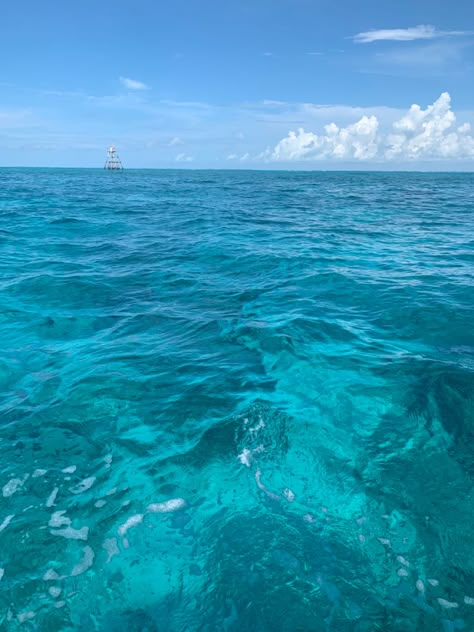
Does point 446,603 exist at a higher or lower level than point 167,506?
lower

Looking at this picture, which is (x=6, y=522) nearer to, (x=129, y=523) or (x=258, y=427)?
(x=129, y=523)

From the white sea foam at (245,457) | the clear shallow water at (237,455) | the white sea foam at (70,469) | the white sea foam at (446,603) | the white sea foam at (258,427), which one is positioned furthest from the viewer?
the white sea foam at (258,427)

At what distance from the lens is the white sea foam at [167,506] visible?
523 cm

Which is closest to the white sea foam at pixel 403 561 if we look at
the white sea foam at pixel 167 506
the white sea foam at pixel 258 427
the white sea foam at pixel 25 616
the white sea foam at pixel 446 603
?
the white sea foam at pixel 446 603

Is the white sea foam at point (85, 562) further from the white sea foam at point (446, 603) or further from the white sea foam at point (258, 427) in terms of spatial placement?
the white sea foam at point (446, 603)

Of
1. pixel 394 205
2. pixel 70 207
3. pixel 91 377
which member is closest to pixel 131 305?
pixel 91 377

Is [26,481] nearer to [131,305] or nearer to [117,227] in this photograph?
[131,305]

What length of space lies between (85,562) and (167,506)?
117 centimetres

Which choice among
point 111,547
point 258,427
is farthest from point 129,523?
point 258,427

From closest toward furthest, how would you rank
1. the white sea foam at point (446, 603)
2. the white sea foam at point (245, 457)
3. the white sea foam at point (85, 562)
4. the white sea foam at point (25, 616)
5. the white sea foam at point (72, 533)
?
the white sea foam at point (25, 616) < the white sea foam at point (446, 603) < the white sea foam at point (85, 562) < the white sea foam at point (72, 533) < the white sea foam at point (245, 457)

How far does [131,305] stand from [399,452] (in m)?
8.74

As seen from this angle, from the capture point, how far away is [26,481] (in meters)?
A: 5.56

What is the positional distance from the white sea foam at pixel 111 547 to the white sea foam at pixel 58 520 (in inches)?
25.2

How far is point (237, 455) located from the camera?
238 inches
